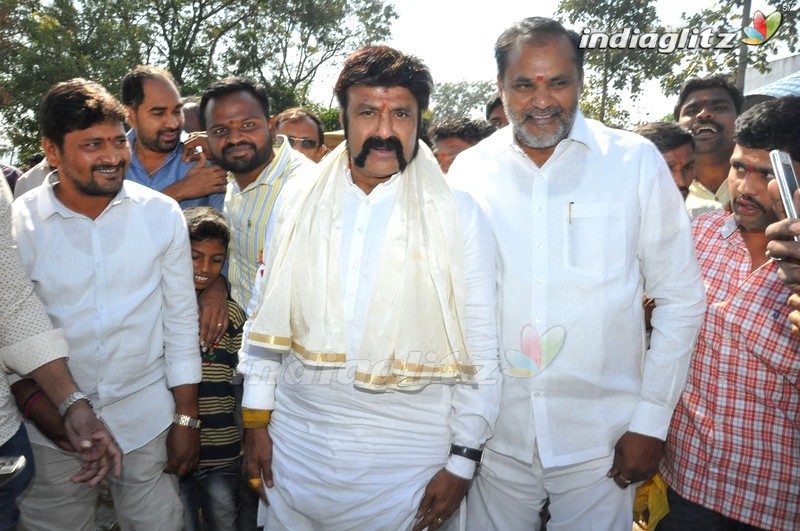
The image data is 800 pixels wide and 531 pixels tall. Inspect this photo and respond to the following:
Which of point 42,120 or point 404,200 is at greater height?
point 42,120

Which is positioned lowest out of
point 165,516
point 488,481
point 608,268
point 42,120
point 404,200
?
point 165,516

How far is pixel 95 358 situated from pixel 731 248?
2.68m

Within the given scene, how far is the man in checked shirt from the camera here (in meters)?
2.35

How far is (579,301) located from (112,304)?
6.36 feet

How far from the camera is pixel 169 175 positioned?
3.93m

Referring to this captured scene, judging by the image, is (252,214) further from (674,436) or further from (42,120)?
(674,436)

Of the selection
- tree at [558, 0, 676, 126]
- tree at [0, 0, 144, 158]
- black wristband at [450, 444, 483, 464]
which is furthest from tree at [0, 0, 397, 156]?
black wristband at [450, 444, 483, 464]

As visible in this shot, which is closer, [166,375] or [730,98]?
[166,375]

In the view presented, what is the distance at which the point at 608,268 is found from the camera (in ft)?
7.84

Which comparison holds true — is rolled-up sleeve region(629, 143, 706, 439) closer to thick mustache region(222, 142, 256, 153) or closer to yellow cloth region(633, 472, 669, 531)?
yellow cloth region(633, 472, 669, 531)

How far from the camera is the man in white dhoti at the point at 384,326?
90.5 inches

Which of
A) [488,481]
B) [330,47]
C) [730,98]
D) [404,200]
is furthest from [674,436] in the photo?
[330,47]

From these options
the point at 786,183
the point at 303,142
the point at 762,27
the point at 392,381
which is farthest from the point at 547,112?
the point at 762,27

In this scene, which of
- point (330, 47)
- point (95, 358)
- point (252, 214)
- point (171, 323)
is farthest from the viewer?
point (330, 47)
